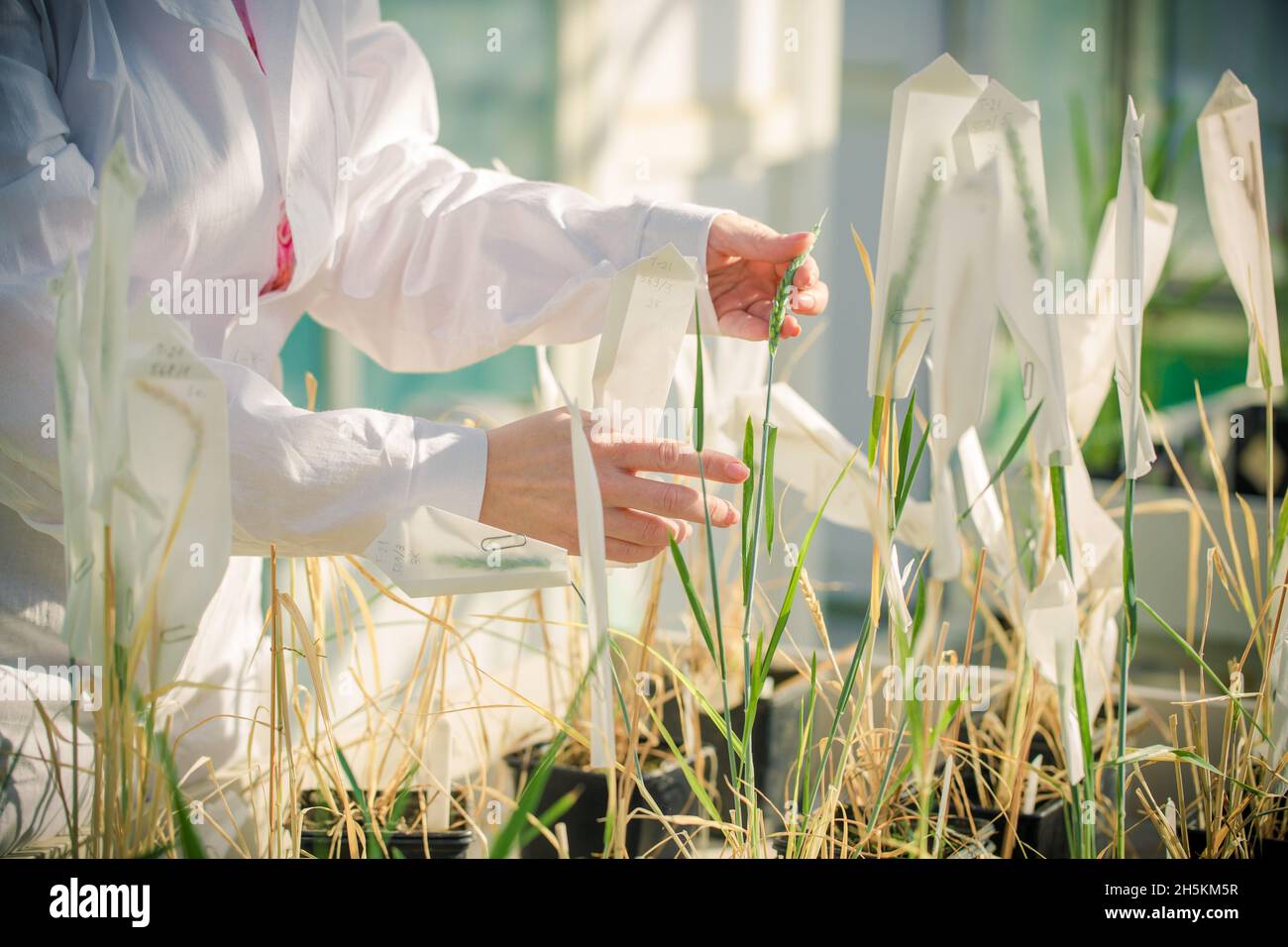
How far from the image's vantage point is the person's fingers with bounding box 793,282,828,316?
586mm

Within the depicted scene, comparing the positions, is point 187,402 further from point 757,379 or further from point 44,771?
point 757,379

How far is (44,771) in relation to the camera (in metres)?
0.57

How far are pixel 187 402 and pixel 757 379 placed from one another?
0.51 meters

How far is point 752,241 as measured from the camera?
0.62m

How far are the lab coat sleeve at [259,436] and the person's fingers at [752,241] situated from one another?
8.5 inches

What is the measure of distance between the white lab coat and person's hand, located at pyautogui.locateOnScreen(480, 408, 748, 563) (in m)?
0.01

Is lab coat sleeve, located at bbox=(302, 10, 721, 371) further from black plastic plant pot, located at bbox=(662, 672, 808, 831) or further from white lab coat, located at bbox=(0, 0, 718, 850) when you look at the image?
black plastic plant pot, located at bbox=(662, 672, 808, 831)

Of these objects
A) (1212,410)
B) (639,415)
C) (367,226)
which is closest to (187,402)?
(639,415)

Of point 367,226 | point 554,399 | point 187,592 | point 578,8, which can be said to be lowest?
point 187,592

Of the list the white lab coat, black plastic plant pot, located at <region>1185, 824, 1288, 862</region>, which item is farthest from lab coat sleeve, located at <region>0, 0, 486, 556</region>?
black plastic plant pot, located at <region>1185, 824, 1288, 862</region>

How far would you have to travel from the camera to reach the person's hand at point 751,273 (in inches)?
24.0

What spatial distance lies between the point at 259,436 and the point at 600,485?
14 centimetres

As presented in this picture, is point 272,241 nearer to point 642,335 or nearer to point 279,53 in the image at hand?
point 279,53
